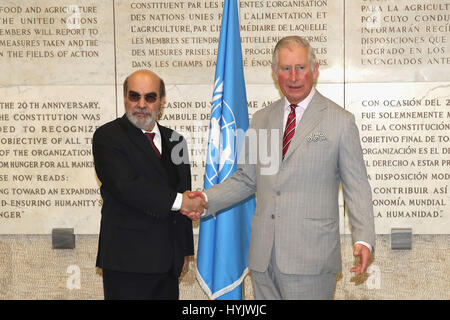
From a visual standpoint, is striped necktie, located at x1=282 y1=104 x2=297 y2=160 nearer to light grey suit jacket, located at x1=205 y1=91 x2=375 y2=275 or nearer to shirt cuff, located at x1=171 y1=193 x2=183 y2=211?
light grey suit jacket, located at x1=205 y1=91 x2=375 y2=275

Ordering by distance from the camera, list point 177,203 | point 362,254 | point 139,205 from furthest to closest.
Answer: point 177,203 → point 139,205 → point 362,254

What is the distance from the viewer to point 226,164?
3514 mm

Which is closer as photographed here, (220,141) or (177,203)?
(177,203)

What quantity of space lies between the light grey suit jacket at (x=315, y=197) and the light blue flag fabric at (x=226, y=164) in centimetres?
91

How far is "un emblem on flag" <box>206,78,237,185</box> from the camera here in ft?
11.5

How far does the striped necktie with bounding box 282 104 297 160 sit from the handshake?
0.66 meters

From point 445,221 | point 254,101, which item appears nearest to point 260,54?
point 254,101

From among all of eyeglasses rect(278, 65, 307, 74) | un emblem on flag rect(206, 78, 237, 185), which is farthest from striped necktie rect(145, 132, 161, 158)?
eyeglasses rect(278, 65, 307, 74)

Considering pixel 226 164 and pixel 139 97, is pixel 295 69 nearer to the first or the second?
pixel 139 97

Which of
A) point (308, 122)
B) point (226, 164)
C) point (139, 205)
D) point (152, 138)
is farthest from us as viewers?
point (226, 164)

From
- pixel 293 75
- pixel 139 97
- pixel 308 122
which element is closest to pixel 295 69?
pixel 293 75

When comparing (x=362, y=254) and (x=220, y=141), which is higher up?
(x=220, y=141)

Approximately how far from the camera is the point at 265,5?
400cm

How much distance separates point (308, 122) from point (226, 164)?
1013 mm
